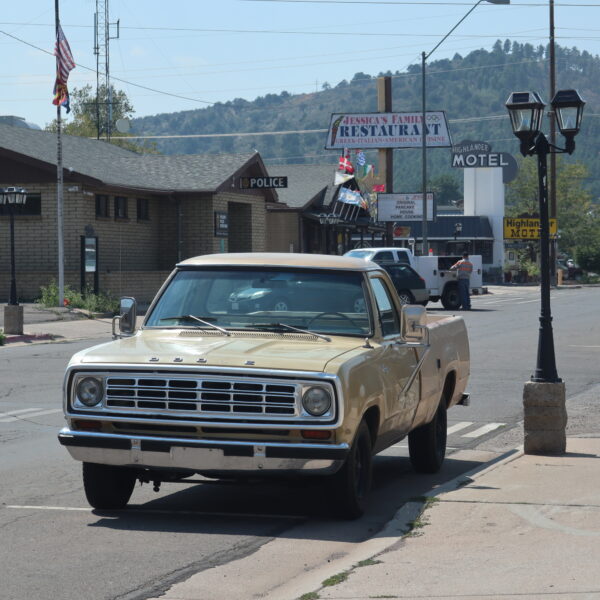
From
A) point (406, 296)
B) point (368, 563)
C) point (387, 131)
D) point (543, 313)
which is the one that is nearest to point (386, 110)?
point (387, 131)

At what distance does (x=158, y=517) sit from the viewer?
8.19 metres

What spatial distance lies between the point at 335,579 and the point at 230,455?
58.6 inches

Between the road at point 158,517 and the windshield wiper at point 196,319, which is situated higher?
the windshield wiper at point 196,319

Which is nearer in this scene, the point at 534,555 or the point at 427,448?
the point at 534,555

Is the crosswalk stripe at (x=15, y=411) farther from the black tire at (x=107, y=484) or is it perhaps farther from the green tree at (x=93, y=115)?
the green tree at (x=93, y=115)

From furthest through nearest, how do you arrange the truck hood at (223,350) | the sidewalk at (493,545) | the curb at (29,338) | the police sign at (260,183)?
the police sign at (260,183) < the curb at (29,338) < the truck hood at (223,350) < the sidewalk at (493,545)

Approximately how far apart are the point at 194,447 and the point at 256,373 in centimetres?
62

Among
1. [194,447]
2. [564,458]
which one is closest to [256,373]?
[194,447]

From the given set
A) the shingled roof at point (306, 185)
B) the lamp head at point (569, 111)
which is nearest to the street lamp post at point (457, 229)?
the shingled roof at point (306, 185)

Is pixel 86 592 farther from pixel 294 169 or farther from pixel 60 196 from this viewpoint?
pixel 294 169

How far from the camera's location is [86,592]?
6250 mm

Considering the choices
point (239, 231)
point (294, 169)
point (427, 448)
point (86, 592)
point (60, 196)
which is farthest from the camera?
point (294, 169)

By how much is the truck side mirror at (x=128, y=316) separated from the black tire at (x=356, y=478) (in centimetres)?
218

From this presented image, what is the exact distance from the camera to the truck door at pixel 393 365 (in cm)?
860
